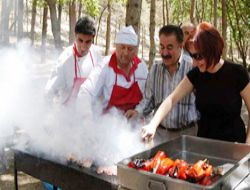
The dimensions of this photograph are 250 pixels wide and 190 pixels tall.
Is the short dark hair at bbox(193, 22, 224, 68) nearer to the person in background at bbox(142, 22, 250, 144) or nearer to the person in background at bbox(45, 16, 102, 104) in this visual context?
the person in background at bbox(142, 22, 250, 144)

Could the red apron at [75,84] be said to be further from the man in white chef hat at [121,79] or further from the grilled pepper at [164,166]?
the grilled pepper at [164,166]

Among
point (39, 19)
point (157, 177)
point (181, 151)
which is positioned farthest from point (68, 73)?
point (39, 19)

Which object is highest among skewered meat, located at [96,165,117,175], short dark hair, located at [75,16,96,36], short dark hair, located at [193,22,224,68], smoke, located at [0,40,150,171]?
short dark hair, located at [75,16,96,36]

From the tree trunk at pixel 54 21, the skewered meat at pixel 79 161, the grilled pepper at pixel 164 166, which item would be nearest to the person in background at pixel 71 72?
the skewered meat at pixel 79 161

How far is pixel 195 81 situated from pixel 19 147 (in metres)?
1.72

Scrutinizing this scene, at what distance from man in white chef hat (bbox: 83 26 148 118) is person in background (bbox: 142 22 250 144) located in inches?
30.8

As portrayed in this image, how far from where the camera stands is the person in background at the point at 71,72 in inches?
144

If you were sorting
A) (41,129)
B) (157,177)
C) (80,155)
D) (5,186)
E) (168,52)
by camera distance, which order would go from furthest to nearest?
(5,186)
(41,129)
(168,52)
(80,155)
(157,177)

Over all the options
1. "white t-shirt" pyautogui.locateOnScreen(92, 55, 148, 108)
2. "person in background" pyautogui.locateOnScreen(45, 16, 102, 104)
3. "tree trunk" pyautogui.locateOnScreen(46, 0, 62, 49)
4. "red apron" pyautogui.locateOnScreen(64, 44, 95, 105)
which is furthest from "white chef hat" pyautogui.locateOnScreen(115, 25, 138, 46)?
"tree trunk" pyautogui.locateOnScreen(46, 0, 62, 49)

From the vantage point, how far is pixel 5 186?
4.65 meters

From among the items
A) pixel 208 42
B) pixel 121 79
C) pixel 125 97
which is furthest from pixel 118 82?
pixel 208 42

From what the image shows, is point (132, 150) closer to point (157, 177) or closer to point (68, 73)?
point (157, 177)

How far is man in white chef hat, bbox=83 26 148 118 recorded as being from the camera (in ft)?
10.9

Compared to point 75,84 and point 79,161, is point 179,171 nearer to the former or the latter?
point 79,161
